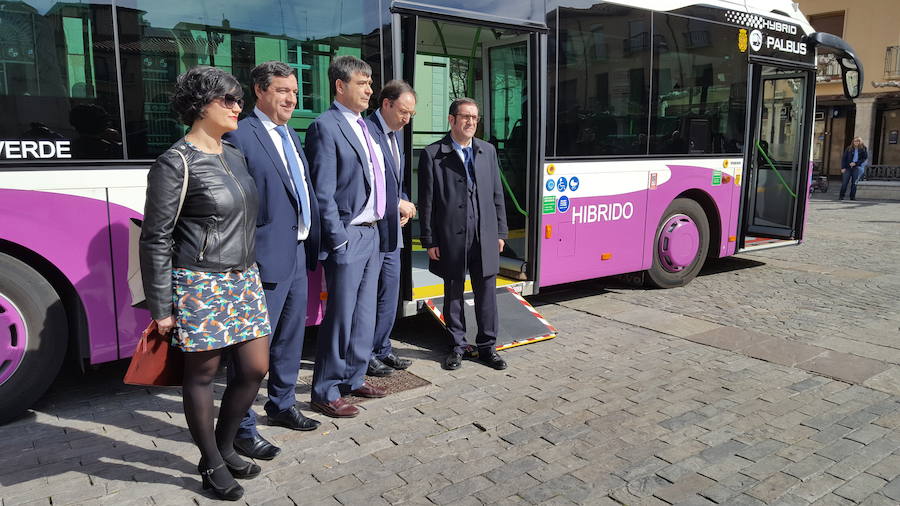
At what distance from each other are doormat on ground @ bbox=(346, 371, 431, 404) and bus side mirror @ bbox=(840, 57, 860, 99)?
23.1 ft

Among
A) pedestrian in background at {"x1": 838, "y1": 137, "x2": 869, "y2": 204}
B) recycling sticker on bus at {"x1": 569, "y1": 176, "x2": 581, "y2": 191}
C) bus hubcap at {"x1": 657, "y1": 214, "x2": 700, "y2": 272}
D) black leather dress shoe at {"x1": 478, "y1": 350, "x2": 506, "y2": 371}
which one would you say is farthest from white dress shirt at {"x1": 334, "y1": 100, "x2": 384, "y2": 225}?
pedestrian in background at {"x1": 838, "y1": 137, "x2": 869, "y2": 204}

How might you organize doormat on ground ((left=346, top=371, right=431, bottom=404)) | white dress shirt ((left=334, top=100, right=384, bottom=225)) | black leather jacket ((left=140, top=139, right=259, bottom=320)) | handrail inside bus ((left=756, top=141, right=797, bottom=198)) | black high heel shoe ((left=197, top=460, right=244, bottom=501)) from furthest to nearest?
handrail inside bus ((left=756, top=141, right=797, bottom=198))
doormat on ground ((left=346, top=371, right=431, bottom=404))
white dress shirt ((left=334, top=100, right=384, bottom=225))
black high heel shoe ((left=197, top=460, right=244, bottom=501))
black leather jacket ((left=140, top=139, right=259, bottom=320))

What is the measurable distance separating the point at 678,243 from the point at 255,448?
5.47 meters

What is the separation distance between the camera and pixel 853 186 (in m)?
21.9

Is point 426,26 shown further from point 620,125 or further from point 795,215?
point 795,215

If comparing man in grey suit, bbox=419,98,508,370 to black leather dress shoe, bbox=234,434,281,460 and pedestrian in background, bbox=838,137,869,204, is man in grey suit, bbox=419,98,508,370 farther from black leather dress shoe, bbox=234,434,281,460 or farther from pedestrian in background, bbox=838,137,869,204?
pedestrian in background, bbox=838,137,869,204

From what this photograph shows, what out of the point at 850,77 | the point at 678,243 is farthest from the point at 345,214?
the point at 850,77

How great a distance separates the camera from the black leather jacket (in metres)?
2.77

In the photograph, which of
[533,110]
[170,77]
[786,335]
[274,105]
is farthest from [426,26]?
[786,335]

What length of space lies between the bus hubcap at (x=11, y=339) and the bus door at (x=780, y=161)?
7.46m

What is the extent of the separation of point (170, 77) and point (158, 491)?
7.87 ft

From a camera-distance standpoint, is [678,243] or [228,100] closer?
[228,100]

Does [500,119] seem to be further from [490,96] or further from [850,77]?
[850,77]

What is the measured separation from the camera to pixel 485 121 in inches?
291
